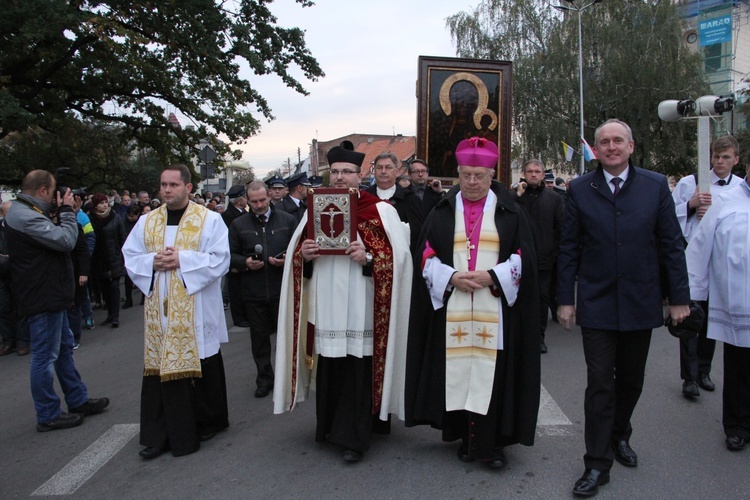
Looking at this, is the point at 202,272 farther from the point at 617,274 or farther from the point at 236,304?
the point at 236,304

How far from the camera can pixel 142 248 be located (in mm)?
4426

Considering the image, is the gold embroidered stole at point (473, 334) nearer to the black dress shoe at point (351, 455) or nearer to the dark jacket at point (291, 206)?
the black dress shoe at point (351, 455)

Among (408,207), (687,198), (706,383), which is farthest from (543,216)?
(706,383)

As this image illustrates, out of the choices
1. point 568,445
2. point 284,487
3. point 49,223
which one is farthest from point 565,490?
point 49,223

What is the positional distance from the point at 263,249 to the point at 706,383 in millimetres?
4204

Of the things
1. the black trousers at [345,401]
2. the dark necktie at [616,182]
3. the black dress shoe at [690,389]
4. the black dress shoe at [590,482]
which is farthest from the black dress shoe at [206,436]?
the black dress shoe at [690,389]

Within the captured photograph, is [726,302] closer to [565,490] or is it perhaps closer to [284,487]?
[565,490]

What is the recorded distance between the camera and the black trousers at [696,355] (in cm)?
498

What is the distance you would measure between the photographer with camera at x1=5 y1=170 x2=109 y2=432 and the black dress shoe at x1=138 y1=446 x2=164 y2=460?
114cm

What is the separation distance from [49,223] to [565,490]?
430 centimetres

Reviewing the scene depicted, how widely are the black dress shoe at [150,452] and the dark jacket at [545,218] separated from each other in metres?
4.35

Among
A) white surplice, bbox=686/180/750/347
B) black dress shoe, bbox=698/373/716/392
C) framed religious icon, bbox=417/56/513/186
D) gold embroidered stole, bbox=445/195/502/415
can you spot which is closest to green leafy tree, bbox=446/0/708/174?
framed religious icon, bbox=417/56/513/186

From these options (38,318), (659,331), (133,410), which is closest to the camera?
(38,318)

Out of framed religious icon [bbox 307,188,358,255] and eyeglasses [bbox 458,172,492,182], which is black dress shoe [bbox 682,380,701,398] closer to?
eyeglasses [bbox 458,172,492,182]
